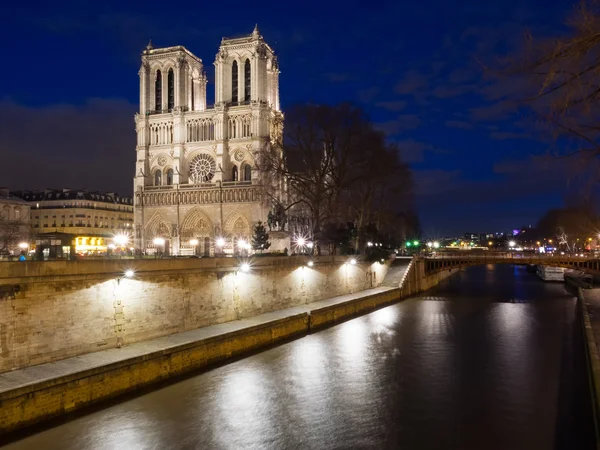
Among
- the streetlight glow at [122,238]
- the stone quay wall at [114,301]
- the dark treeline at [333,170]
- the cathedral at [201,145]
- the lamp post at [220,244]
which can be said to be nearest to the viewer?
the stone quay wall at [114,301]

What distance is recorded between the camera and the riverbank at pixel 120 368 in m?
12.2

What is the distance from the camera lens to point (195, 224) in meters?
59.8

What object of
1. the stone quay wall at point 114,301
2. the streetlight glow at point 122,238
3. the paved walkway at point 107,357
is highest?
the streetlight glow at point 122,238

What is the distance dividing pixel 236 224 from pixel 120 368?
43652 mm

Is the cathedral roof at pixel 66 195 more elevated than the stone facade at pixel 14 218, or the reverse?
the cathedral roof at pixel 66 195

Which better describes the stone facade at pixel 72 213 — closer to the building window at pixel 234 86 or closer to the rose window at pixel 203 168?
the rose window at pixel 203 168

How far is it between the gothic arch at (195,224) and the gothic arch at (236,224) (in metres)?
2.38

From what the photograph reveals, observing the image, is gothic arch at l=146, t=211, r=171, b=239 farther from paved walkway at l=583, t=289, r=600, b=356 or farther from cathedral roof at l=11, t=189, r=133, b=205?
paved walkway at l=583, t=289, r=600, b=356

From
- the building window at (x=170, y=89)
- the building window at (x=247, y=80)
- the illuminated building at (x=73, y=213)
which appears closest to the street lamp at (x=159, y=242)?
the building window at (x=170, y=89)

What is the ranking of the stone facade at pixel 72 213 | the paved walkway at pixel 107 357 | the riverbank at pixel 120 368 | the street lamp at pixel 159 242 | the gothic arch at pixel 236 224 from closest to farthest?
1. the riverbank at pixel 120 368
2. the paved walkway at pixel 107 357
3. the gothic arch at pixel 236 224
4. the street lamp at pixel 159 242
5. the stone facade at pixel 72 213

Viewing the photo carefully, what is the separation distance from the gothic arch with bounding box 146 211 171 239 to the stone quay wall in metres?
35.2

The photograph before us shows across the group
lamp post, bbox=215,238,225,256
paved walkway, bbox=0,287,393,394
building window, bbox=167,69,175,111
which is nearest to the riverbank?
paved walkway, bbox=0,287,393,394

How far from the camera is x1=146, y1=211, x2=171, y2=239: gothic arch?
199 ft

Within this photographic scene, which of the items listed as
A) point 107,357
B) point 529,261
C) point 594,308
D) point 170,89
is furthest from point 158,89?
point 107,357
